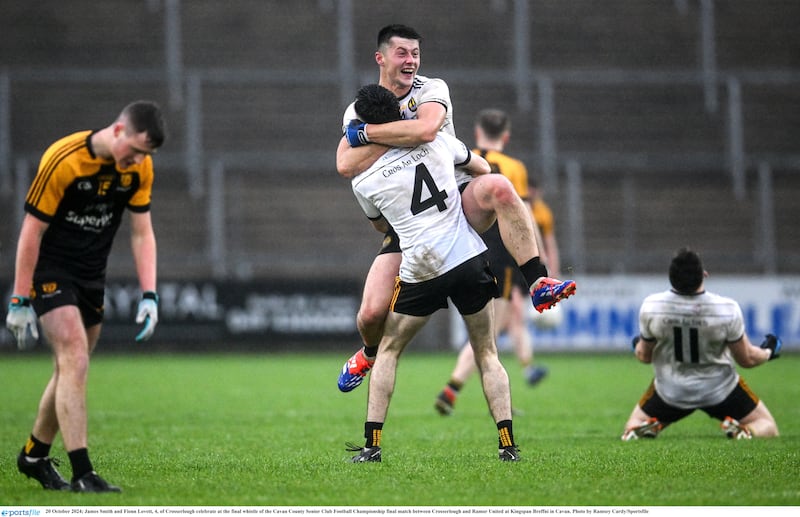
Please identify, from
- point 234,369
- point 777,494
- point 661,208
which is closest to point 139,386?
point 234,369

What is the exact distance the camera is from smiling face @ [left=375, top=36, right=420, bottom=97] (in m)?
7.49

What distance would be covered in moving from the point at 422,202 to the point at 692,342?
276cm

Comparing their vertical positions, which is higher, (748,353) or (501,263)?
(501,263)

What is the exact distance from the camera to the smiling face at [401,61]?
749 cm

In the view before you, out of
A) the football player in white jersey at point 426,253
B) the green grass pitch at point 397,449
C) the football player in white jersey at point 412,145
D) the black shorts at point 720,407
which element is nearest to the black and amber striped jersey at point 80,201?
the green grass pitch at point 397,449

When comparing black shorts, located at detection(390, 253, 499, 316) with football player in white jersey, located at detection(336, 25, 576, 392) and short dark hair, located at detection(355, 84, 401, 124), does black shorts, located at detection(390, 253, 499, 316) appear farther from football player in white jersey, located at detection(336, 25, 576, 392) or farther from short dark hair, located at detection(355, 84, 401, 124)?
short dark hair, located at detection(355, 84, 401, 124)

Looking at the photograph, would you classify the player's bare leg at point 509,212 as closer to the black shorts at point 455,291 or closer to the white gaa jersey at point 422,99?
the black shorts at point 455,291

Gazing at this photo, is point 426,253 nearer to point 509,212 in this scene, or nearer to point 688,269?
point 509,212

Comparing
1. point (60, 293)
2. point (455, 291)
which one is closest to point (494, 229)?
point (455, 291)

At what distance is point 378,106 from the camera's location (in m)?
7.16

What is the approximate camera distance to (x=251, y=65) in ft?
82.7

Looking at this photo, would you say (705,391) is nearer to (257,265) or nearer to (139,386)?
(139,386)

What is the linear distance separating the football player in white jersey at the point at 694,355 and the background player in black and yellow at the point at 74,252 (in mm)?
3941

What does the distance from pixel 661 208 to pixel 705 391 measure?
15.2 m
